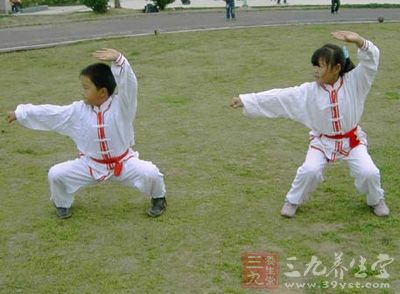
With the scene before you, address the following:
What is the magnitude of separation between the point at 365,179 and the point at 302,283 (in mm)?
1148

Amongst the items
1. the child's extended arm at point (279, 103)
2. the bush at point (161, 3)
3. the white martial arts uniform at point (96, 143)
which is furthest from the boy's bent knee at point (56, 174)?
the bush at point (161, 3)

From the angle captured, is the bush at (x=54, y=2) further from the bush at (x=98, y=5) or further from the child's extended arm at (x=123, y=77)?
the child's extended arm at (x=123, y=77)

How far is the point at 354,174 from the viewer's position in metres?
4.39

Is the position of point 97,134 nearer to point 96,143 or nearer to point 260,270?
point 96,143

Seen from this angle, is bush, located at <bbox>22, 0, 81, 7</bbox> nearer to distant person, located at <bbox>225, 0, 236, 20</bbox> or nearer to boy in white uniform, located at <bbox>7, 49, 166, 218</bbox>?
distant person, located at <bbox>225, 0, 236, 20</bbox>

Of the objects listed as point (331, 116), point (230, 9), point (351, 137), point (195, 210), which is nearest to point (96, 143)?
point (195, 210)

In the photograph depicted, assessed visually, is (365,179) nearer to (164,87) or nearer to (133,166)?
(133,166)

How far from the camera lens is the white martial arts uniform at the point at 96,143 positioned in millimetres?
4340

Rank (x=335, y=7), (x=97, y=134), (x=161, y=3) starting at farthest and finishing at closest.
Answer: (x=161, y=3) → (x=335, y=7) → (x=97, y=134)

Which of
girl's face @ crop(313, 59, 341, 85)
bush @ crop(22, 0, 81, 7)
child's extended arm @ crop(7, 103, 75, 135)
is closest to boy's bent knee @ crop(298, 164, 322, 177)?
girl's face @ crop(313, 59, 341, 85)

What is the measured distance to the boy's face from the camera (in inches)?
168

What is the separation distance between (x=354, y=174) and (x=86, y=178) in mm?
1908

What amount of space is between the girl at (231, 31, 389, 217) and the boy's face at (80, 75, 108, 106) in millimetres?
940

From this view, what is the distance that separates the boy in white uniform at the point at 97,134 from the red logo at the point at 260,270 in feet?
3.16
